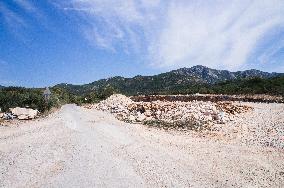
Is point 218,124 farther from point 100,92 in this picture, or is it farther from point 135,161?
point 100,92

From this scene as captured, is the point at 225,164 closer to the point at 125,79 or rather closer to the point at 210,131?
the point at 210,131

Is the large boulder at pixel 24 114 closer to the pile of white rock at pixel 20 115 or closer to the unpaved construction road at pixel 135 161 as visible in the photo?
the pile of white rock at pixel 20 115

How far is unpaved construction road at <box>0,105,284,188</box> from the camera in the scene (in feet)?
39.0

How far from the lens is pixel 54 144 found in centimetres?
1942

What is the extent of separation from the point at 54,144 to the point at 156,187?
385 inches

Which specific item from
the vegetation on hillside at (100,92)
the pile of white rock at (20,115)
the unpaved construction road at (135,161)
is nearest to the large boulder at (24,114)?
the pile of white rock at (20,115)

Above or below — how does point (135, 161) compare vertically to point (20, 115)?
below

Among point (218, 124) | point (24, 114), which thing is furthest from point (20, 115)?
point (218, 124)

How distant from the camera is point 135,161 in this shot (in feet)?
47.9

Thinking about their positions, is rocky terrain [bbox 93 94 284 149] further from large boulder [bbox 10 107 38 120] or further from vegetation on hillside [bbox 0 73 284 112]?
vegetation on hillside [bbox 0 73 284 112]

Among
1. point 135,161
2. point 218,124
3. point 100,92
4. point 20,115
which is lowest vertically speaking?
point 135,161

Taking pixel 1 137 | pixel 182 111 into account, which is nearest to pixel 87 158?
pixel 1 137

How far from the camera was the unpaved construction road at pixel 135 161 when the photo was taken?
11.9 m

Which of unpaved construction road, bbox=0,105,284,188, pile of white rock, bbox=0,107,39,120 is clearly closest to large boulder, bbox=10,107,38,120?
pile of white rock, bbox=0,107,39,120
